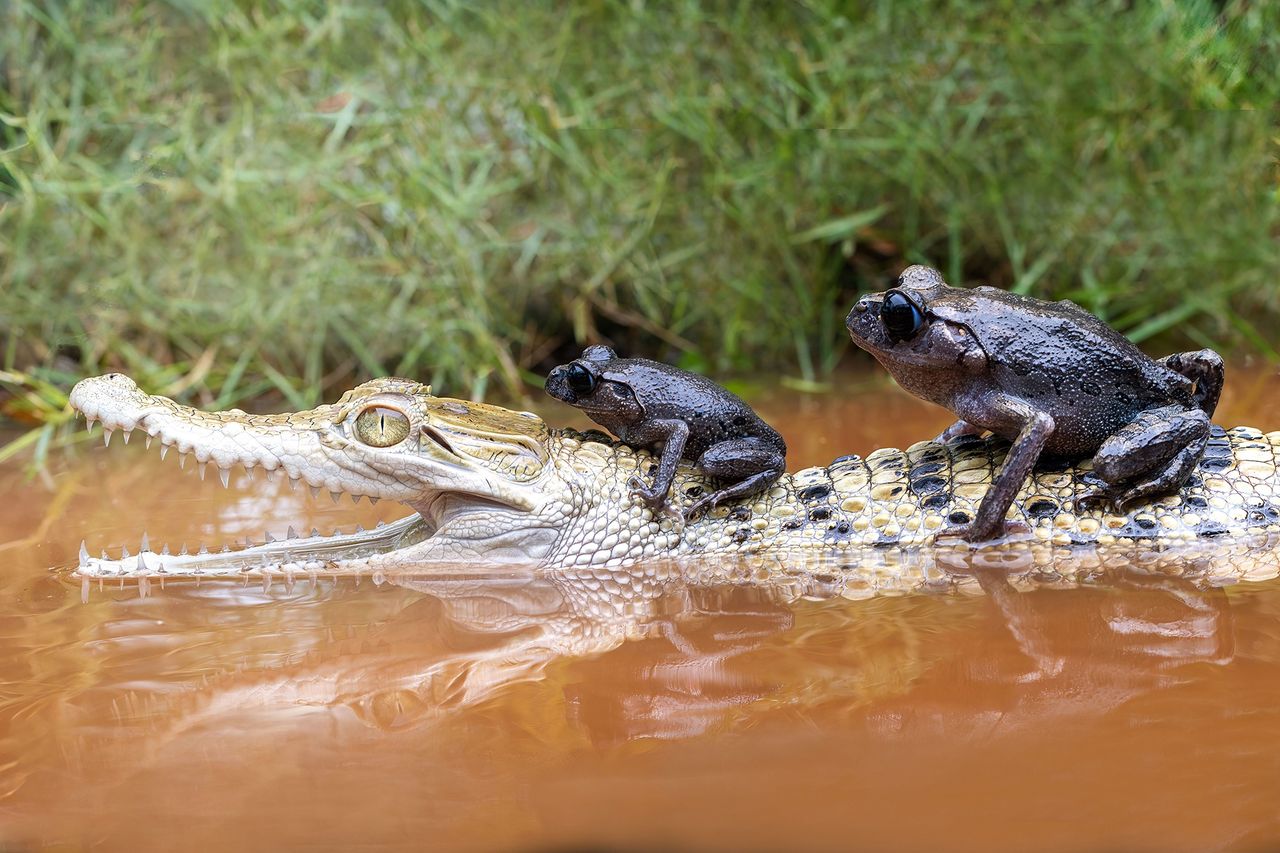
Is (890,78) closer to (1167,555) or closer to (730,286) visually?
(730,286)

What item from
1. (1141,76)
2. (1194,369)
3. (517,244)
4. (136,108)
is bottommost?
(1194,369)

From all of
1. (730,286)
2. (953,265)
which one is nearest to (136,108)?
(730,286)

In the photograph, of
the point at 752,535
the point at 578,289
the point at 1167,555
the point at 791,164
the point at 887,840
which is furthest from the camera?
the point at 578,289

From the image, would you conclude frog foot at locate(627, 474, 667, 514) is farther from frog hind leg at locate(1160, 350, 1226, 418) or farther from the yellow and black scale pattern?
frog hind leg at locate(1160, 350, 1226, 418)

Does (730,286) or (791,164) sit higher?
(791,164)

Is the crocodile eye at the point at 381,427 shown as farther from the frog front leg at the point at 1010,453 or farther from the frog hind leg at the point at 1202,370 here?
the frog hind leg at the point at 1202,370

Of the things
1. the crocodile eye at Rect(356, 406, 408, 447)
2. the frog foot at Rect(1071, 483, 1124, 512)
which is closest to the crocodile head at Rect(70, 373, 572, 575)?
the crocodile eye at Rect(356, 406, 408, 447)
